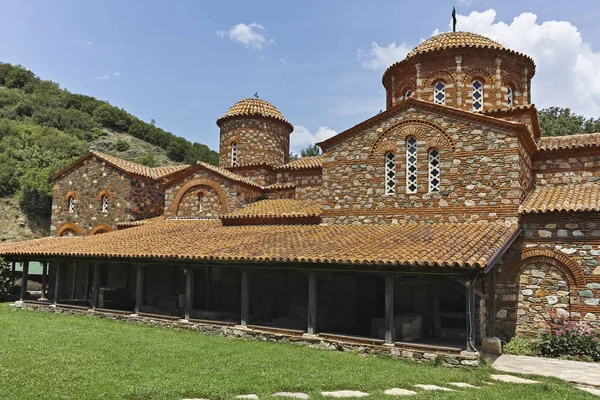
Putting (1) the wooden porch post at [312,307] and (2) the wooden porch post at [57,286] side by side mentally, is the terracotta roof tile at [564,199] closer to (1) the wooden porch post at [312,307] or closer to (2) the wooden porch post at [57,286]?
(1) the wooden porch post at [312,307]

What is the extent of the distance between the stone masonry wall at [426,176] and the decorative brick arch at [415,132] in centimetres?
3

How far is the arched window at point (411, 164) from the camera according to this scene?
1245cm

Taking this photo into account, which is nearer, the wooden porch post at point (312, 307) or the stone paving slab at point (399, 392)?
the stone paving slab at point (399, 392)

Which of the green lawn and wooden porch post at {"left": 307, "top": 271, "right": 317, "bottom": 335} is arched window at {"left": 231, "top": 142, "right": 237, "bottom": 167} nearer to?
the green lawn

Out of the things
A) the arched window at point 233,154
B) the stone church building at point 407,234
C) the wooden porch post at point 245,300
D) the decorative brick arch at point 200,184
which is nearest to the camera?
the stone church building at point 407,234

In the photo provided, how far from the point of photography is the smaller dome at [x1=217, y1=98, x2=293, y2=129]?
20297 millimetres

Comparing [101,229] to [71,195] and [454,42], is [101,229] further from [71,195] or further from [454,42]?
[454,42]

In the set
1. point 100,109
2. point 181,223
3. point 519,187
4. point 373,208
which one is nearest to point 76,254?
point 181,223

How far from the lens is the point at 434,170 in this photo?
12.3 meters

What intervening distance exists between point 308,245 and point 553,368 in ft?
18.0

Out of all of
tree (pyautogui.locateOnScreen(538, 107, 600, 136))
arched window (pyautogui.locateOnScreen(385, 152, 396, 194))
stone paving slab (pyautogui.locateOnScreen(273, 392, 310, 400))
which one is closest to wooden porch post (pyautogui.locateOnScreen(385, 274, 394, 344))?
stone paving slab (pyautogui.locateOnScreen(273, 392, 310, 400))

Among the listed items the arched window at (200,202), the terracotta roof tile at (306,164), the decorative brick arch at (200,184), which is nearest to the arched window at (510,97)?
the terracotta roof tile at (306,164)

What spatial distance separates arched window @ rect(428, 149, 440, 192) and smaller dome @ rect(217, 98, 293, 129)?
31.8 ft

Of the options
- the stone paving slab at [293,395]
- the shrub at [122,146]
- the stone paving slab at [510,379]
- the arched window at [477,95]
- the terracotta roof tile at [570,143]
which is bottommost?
the stone paving slab at [510,379]
